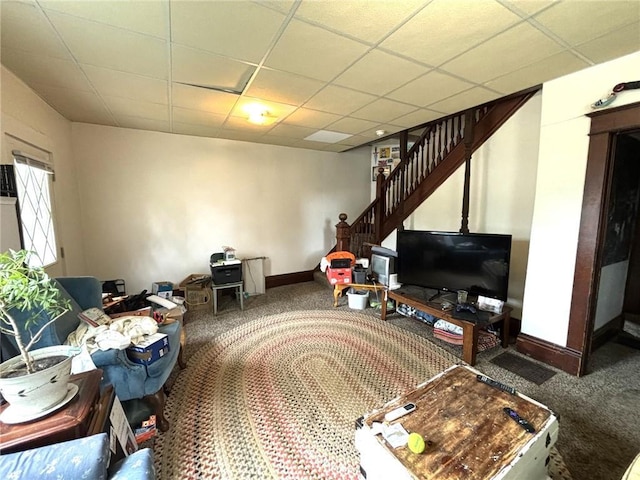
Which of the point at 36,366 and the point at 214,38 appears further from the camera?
the point at 214,38

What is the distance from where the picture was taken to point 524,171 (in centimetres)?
279

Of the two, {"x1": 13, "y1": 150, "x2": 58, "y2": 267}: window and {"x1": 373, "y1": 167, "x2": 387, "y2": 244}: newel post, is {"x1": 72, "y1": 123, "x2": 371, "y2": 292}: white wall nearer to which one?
{"x1": 13, "y1": 150, "x2": 58, "y2": 267}: window

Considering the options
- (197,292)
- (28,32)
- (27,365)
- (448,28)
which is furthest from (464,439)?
(197,292)

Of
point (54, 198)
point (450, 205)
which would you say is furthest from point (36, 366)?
point (450, 205)

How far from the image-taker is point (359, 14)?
4.63 ft

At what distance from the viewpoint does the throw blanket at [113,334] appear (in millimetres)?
1567

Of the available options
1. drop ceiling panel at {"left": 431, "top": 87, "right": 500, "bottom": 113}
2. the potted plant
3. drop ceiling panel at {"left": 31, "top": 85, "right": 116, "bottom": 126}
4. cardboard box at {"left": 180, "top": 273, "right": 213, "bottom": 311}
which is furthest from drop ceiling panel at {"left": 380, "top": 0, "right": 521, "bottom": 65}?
cardboard box at {"left": 180, "top": 273, "right": 213, "bottom": 311}

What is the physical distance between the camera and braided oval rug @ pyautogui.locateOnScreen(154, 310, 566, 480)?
1.47 meters

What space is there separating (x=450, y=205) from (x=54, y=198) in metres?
4.52

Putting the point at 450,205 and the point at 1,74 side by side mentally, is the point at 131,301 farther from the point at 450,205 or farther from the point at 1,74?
the point at 450,205

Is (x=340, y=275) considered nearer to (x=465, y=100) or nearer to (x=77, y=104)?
(x=465, y=100)

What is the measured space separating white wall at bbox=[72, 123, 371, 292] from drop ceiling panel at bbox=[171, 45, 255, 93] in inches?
74.8

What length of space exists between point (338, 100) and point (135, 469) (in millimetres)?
2837

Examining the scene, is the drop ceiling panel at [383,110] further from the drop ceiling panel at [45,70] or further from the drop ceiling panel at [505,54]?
the drop ceiling panel at [45,70]
